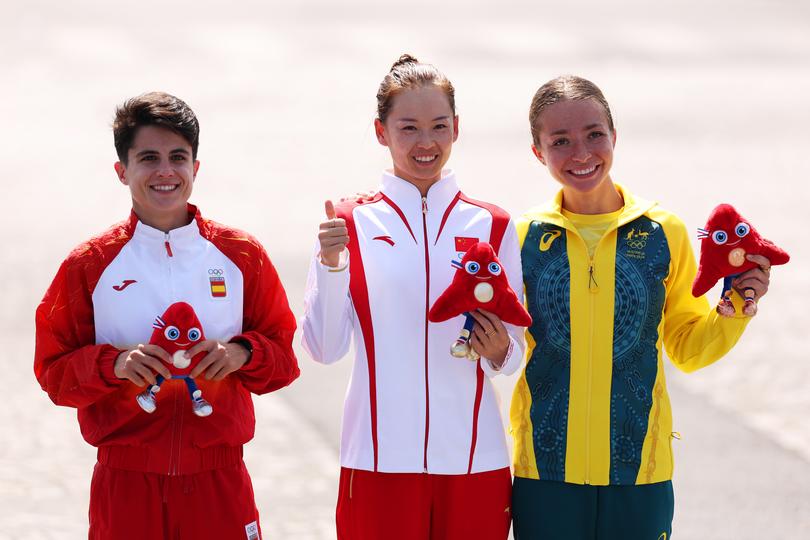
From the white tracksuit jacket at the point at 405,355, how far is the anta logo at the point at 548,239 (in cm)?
18

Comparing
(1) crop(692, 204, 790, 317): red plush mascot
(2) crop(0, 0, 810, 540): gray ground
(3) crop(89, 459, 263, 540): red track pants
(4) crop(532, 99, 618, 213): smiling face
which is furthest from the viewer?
(2) crop(0, 0, 810, 540): gray ground

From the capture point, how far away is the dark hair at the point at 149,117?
3.69 m

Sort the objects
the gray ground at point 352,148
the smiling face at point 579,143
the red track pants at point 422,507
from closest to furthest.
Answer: the red track pants at point 422,507, the smiling face at point 579,143, the gray ground at point 352,148

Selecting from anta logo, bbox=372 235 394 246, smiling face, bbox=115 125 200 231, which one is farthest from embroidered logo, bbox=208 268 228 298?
anta logo, bbox=372 235 394 246

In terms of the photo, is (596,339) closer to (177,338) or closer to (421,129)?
(421,129)

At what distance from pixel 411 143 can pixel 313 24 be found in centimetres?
2528

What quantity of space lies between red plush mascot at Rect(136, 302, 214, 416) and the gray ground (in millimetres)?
2861

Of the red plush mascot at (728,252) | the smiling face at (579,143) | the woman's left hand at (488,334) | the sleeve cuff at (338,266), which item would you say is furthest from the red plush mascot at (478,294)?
the red plush mascot at (728,252)

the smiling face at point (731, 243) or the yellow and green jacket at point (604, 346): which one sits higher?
the smiling face at point (731, 243)

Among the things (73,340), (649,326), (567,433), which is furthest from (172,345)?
(649,326)

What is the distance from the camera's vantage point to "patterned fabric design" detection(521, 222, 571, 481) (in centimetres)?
384

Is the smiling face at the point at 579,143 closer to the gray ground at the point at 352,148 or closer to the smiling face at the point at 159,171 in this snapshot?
the smiling face at the point at 159,171

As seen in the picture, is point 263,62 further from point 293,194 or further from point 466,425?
point 466,425

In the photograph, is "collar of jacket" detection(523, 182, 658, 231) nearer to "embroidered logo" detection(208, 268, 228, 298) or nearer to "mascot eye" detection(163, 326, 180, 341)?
"embroidered logo" detection(208, 268, 228, 298)
